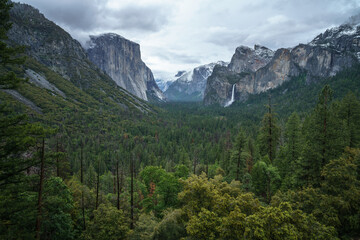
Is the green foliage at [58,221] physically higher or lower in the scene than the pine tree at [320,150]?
lower

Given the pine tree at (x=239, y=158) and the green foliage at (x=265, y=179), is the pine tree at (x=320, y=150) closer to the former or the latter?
the green foliage at (x=265, y=179)

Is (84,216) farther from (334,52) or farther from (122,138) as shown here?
(334,52)

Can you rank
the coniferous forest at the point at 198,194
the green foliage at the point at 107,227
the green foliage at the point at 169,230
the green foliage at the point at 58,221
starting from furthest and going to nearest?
the green foliage at the point at 107,227 → the green foliage at the point at 58,221 → the green foliage at the point at 169,230 → the coniferous forest at the point at 198,194

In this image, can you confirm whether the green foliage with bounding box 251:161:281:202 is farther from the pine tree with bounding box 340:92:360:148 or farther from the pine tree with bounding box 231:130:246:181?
the pine tree with bounding box 340:92:360:148

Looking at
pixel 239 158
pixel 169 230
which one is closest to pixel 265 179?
pixel 239 158

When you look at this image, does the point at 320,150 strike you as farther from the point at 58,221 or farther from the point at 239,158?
the point at 58,221

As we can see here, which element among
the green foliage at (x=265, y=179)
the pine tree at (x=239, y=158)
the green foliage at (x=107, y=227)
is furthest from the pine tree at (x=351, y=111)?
the green foliage at (x=107, y=227)

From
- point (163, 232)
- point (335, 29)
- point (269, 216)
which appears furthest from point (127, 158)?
point (335, 29)

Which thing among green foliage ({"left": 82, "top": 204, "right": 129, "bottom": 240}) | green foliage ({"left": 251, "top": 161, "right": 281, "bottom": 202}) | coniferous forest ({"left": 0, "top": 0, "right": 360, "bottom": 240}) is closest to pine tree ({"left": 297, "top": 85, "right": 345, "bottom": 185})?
coniferous forest ({"left": 0, "top": 0, "right": 360, "bottom": 240})

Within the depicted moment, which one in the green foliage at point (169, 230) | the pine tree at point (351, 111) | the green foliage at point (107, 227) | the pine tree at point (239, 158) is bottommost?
the green foliage at point (107, 227)

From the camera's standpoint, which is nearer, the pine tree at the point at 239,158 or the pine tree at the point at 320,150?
the pine tree at the point at 320,150

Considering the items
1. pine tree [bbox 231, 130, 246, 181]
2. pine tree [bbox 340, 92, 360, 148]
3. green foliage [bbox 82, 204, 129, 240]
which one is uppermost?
pine tree [bbox 340, 92, 360, 148]
